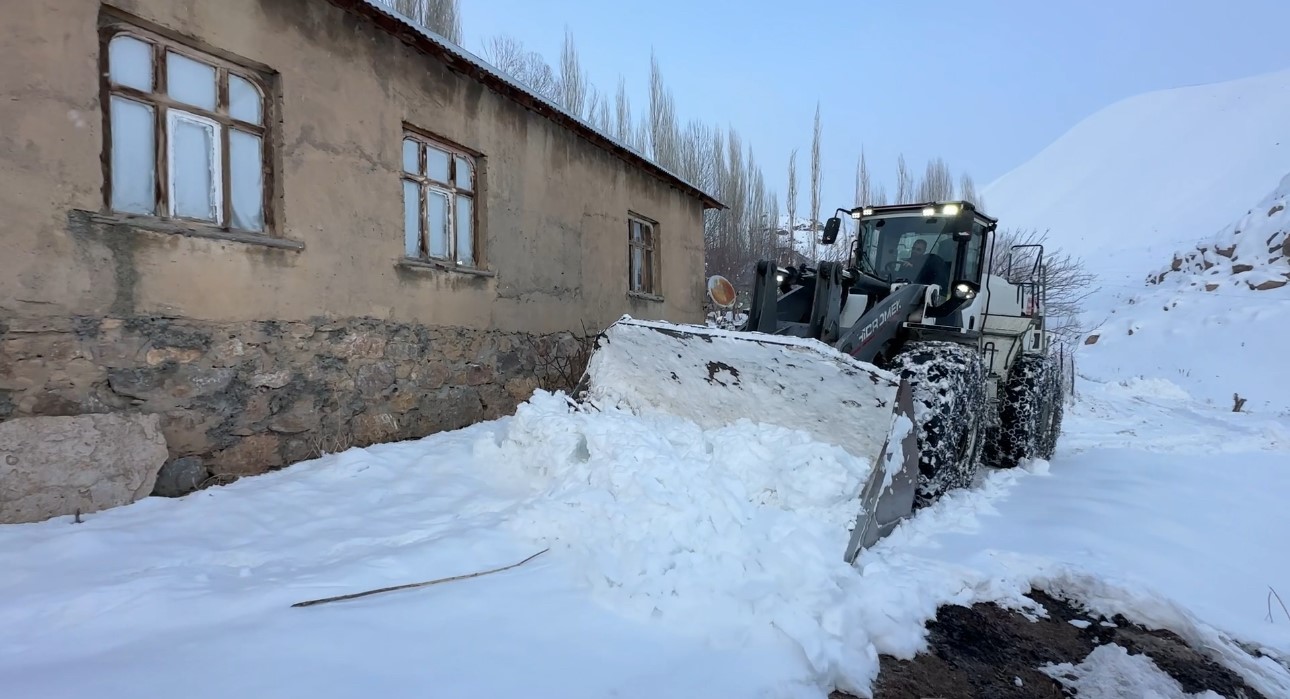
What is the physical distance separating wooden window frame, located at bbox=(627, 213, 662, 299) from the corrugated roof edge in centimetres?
97

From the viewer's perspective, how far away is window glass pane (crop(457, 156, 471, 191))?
624 centimetres

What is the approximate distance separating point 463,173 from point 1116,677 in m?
6.06

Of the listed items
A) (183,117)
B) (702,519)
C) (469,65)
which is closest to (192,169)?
(183,117)

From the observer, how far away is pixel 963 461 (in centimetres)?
475

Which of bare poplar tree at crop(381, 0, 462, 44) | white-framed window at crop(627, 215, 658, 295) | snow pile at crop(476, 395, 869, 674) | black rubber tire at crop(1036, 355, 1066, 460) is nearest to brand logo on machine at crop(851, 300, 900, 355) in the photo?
snow pile at crop(476, 395, 869, 674)

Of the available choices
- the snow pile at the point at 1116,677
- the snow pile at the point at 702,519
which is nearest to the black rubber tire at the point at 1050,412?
the snow pile at the point at 702,519

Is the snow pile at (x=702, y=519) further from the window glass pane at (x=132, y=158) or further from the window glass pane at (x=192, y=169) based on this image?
the window glass pane at (x=132, y=158)

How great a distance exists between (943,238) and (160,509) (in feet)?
20.4

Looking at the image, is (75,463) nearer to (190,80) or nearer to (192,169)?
(192,169)

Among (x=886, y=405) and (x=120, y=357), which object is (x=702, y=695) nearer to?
(x=886, y=405)

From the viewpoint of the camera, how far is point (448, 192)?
6105mm

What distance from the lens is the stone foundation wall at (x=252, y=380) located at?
3.45 meters

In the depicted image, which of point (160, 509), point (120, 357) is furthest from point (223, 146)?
point (160, 509)

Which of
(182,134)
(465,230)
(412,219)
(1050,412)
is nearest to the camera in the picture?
(182,134)
